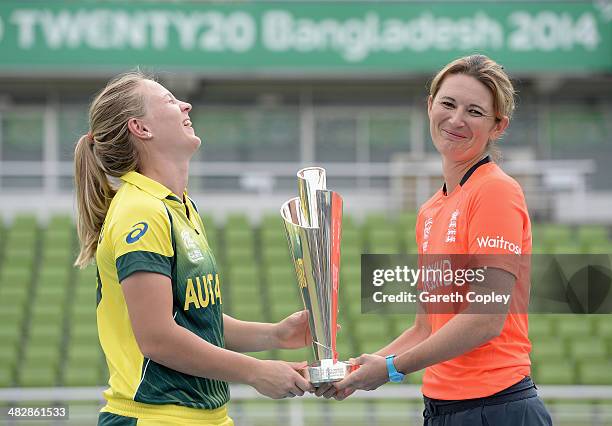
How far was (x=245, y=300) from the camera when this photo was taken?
29.8 feet

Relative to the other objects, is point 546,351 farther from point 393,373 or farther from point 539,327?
point 393,373

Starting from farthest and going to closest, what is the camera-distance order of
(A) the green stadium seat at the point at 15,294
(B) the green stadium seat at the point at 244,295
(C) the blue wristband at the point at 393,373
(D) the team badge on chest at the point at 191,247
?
(B) the green stadium seat at the point at 244,295 → (A) the green stadium seat at the point at 15,294 → (C) the blue wristband at the point at 393,373 → (D) the team badge on chest at the point at 191,247

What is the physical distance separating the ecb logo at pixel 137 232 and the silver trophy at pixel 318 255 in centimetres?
54

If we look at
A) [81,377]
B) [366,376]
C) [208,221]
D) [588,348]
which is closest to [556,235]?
[588,348]

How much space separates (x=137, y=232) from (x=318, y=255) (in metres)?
0.65

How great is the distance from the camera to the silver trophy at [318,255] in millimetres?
2691

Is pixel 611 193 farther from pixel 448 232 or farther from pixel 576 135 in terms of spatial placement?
pixel 448 232

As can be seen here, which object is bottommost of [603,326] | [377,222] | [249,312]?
[603,326]

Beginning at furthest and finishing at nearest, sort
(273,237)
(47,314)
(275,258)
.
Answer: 1. (273,237)
2. (275,258)
3. (47,314)

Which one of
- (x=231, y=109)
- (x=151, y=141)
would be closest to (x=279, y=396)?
(x=151, y=141)

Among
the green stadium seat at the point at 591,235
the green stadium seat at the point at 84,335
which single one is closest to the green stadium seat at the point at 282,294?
the green stadium seat at the point at 84,335

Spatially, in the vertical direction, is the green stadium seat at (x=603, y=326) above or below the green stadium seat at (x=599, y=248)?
below

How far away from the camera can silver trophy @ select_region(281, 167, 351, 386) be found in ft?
8.83

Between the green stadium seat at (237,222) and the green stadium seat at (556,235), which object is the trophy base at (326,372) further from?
the green stadium seat at (237,222)
